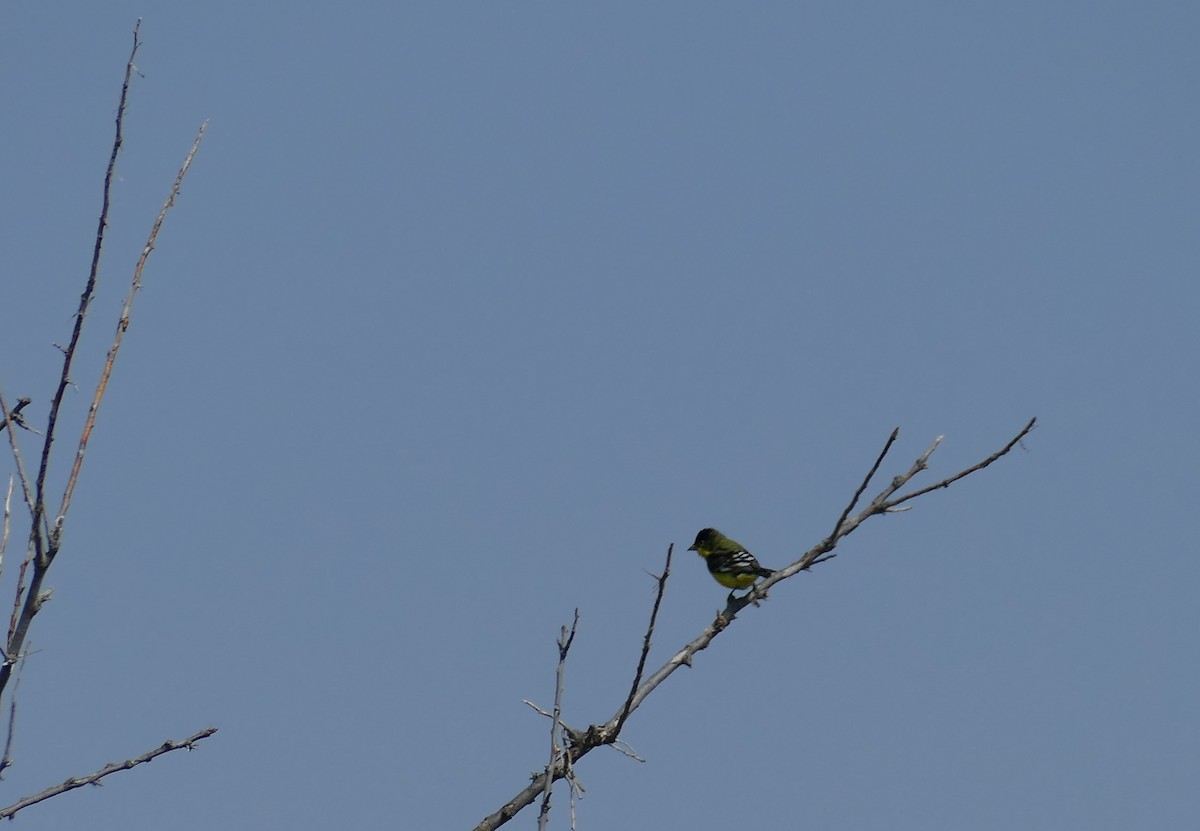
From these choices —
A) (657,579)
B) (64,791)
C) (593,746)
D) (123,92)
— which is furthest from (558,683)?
(123,92)

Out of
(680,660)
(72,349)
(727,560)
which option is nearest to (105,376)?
(72,349)

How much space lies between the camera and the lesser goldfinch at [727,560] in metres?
14.5

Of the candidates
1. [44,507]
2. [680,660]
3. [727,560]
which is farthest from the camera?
[727,560]

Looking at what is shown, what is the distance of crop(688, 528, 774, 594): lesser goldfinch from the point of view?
571 inches

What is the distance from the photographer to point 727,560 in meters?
15.0

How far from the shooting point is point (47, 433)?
11.1 ft

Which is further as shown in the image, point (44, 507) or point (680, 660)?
point (680, 660)

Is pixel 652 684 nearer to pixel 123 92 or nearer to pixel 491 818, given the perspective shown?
pixel 491 818

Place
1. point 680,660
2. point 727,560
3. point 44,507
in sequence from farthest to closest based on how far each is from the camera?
point 727,560
point 680,660
point 44,507

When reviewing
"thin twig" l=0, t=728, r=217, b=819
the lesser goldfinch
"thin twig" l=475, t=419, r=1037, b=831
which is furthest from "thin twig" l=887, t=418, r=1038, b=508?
the lesser goldfinch

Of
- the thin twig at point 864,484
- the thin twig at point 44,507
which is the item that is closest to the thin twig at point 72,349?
the thin twig at point 44,507

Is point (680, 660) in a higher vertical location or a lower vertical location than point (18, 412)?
lower

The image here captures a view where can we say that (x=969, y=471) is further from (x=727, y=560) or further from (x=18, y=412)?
(x=727, y=560)

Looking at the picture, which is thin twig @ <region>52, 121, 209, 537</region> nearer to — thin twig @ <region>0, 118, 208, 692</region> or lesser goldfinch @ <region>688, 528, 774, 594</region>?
thin twig @ <region>0, 118, 208, 692</region>
